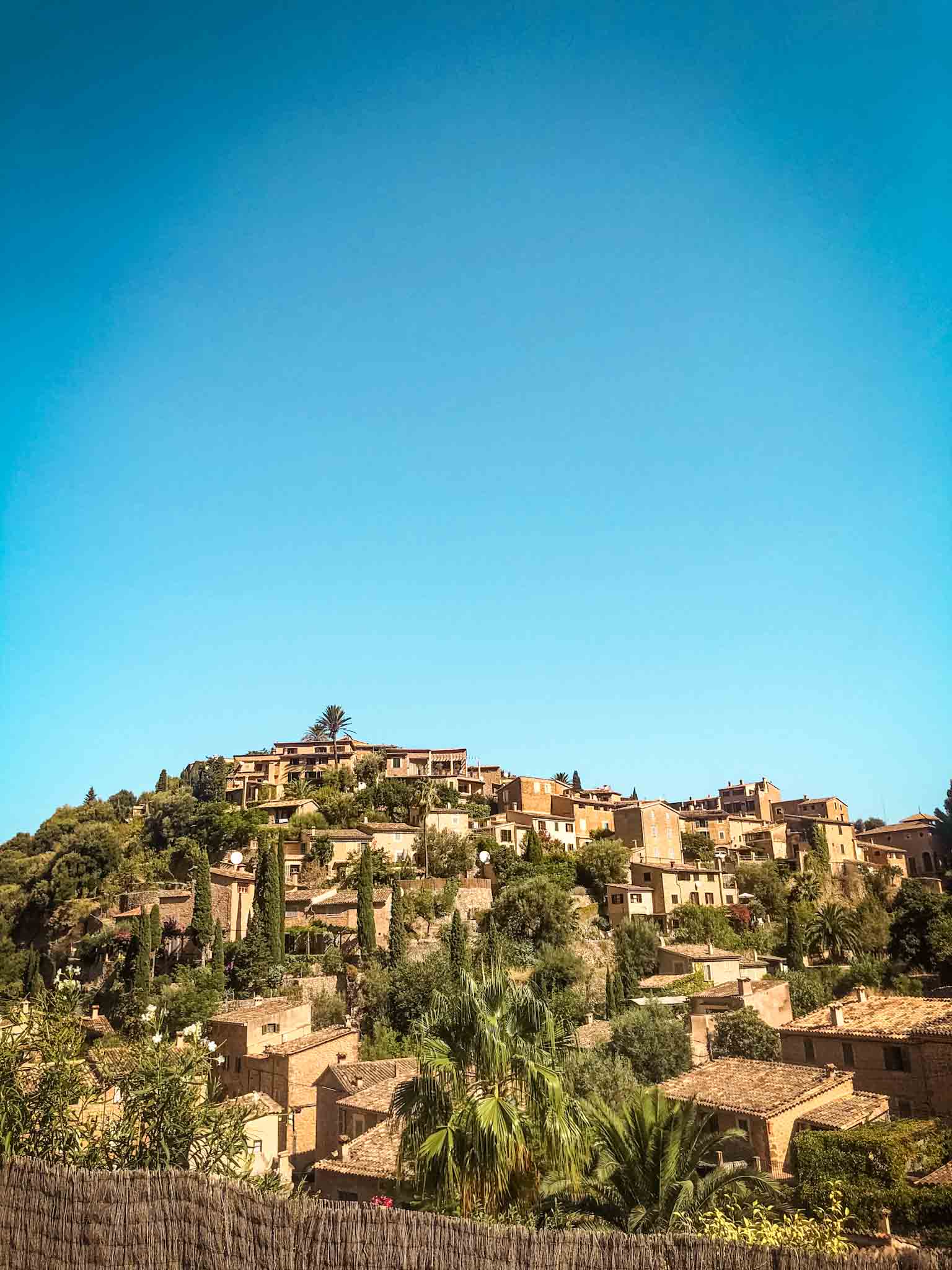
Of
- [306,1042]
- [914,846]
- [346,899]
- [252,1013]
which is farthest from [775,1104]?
[914,846]

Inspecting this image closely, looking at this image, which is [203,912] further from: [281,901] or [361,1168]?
[361,1168]

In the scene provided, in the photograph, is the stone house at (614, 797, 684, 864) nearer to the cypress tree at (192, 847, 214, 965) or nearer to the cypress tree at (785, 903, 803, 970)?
the cypress tree at (785, 903, 803, 970)

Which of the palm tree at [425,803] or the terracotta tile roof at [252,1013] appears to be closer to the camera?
the terracotta tile roof at [252,1013]

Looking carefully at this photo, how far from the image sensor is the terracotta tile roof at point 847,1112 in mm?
21734

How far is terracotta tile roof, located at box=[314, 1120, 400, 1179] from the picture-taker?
73.6 feet

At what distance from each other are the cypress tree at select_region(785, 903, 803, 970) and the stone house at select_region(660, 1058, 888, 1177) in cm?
2699

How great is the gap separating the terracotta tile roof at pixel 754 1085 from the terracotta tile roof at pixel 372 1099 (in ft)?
26.0

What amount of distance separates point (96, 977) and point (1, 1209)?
3976cm

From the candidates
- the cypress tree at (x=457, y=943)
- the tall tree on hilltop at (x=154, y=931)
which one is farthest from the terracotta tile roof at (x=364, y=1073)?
the tall tree on hilltop at (x=154, y=931)

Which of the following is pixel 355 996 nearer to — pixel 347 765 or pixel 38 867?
pixel 38 867

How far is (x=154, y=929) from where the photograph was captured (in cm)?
4772

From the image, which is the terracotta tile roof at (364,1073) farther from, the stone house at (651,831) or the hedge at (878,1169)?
the stone house at (651,831)

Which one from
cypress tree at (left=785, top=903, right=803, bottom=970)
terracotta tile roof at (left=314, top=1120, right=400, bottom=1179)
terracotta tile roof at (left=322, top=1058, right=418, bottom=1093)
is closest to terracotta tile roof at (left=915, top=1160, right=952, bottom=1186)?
terracotta tile roof at (left=314, top=1120, right=400, bottom=1179)

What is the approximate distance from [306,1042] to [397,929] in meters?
14.6
